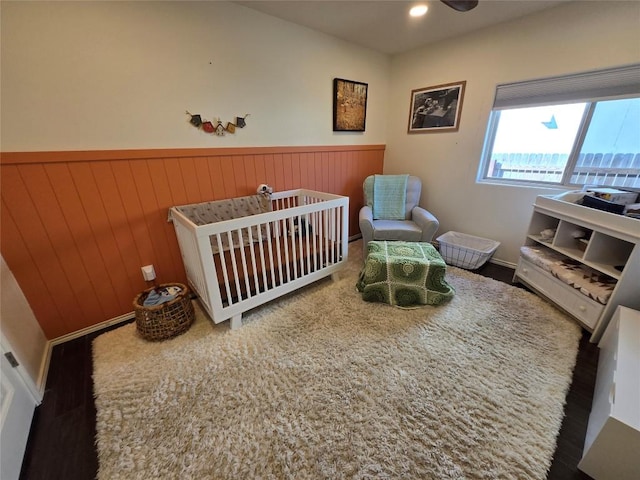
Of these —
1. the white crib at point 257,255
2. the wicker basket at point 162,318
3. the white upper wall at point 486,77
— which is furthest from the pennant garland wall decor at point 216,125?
the white upper wall at point 486,77

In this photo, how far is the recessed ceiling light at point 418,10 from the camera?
2010 mm

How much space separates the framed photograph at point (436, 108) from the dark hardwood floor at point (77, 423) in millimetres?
2342

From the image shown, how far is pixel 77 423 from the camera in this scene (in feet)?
4.16

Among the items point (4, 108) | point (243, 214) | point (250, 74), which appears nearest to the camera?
point (4, 108)

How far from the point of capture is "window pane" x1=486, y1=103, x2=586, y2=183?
2.25m

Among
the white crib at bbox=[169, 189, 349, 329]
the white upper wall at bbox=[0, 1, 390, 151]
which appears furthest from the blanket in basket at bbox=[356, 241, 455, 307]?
the white upper wall at bbox=[0, 1, 390, 151]

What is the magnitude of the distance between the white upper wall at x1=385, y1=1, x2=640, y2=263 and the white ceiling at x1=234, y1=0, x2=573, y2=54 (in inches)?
6.4

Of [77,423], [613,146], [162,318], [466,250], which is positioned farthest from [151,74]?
[613,146]

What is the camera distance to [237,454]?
1.11m

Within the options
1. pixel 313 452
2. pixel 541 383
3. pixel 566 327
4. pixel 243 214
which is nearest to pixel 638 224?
pixel 566 327

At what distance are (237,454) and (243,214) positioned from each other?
172cm

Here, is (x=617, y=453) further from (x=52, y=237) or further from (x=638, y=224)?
(x=52, y=237)

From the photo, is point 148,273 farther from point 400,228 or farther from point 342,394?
point 400,228

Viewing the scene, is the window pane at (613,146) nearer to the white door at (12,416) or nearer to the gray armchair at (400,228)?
the gray armchair at (400,228)
